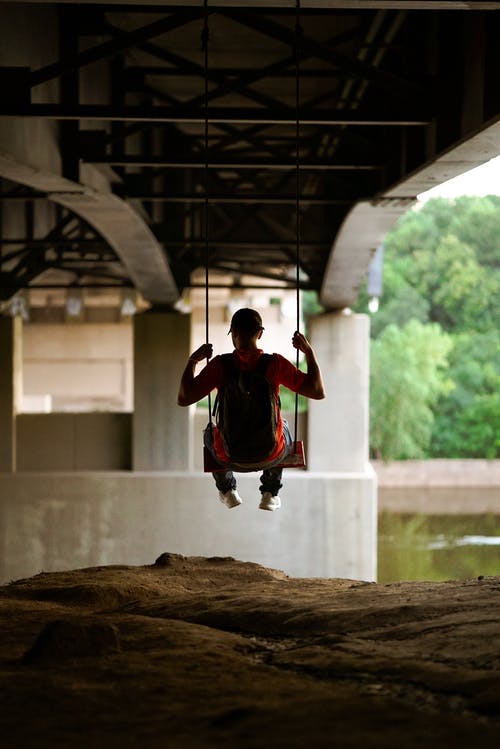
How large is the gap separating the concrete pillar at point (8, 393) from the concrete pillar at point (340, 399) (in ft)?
22.9

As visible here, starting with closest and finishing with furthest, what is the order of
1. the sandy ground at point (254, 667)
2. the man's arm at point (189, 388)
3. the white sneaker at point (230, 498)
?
the sandy ground at point (254, 667)
the man's arm at point (189, 388)
the white sneaker at point (230, 498)

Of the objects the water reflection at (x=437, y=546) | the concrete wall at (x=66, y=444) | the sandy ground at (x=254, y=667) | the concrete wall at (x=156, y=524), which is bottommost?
the water reflection at (x=437, y=546)

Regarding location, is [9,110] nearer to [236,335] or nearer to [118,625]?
[236,335]

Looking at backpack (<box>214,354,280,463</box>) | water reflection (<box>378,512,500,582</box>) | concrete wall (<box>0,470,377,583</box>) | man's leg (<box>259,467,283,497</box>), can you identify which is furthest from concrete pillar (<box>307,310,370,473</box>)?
backpack (<box>214,354,280,463</box>)

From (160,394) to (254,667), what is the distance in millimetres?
18979

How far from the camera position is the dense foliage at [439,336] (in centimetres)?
5144

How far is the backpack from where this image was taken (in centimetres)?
724

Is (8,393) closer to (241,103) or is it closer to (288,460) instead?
(241,103)

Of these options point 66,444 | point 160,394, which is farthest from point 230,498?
point 66,444

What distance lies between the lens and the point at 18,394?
24.6 metres

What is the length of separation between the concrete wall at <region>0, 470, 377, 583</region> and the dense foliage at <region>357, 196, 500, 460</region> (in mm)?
27402

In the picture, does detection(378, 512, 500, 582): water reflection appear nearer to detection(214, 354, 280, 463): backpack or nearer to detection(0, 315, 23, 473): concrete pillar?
detection(0, 315, 23, 473): concrete pillar

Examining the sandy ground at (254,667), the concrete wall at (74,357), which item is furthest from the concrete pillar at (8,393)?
the concrete wall at (74,357)

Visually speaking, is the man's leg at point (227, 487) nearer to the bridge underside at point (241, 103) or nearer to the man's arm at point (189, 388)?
the man's arm at point (189, 388)
